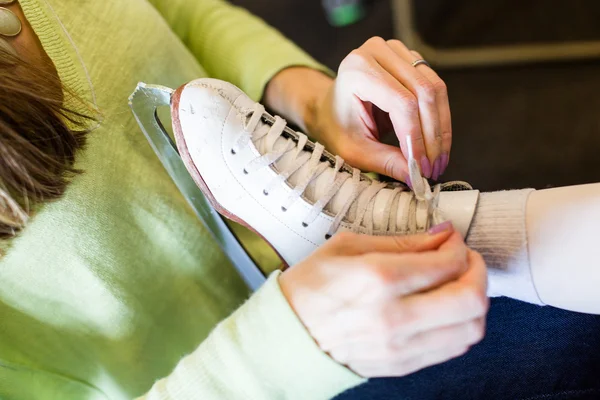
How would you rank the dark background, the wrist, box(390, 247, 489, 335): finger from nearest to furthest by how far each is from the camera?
box(390, 247, 489, 335): finger
the wrist
the dark background

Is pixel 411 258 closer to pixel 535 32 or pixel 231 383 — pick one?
pixel 231 383

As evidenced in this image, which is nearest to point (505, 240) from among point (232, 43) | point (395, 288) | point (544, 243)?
point (544, 243)

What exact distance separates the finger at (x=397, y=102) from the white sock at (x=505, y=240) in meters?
0.07

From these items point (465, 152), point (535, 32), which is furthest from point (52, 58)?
point (535, 32)

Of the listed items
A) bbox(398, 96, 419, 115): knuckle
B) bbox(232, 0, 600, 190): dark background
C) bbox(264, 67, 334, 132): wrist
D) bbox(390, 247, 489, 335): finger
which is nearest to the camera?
bbox(390, 247, 489, 335): finger

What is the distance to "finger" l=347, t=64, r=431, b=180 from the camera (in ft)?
1.44

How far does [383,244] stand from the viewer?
1.24 ft

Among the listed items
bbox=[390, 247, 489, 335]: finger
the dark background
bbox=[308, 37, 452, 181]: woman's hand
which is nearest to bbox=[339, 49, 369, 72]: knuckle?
bbox=[308, 37, 452, 181]: woman's hand

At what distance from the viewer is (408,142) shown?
449 mm

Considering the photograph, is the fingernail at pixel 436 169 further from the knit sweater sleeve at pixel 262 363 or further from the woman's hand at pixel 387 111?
the knit sweater sleeve at pixel 262 363

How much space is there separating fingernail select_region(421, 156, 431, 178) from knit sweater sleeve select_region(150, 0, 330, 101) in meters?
0.21

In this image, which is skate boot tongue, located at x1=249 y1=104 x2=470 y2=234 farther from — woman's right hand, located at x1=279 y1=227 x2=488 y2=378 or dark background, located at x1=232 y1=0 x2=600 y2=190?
dark background, located at x1=232 y1=0 x2=600 y2=190

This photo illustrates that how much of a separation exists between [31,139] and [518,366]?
46 cm

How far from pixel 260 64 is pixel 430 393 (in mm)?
381
